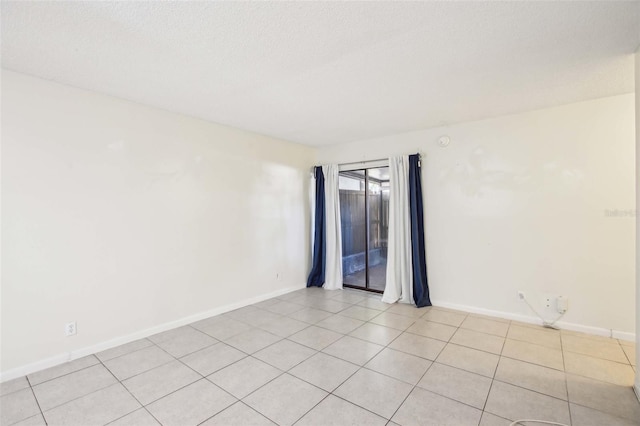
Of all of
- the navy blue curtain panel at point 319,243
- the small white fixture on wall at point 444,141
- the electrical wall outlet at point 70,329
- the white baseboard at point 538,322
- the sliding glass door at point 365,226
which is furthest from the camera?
the navy blue curtain panel at point 319,243

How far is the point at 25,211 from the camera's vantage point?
238 centimetres

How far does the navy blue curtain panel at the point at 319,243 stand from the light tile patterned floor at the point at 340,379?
1.71m

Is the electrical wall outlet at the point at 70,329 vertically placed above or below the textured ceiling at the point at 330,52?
below

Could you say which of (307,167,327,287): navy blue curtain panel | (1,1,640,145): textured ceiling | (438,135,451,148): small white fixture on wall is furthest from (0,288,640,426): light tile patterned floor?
(1,1,640,145): textured ceiling

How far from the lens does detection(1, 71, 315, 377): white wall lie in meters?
2.37

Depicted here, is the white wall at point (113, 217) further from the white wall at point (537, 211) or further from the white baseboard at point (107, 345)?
the white wall at point (537, 211)

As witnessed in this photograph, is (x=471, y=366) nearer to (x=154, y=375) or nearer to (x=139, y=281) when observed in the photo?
(x=154, y=375)

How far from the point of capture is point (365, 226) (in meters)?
4.98

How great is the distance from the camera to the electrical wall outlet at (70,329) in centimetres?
259

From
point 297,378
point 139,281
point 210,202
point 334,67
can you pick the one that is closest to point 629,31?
point 334,67

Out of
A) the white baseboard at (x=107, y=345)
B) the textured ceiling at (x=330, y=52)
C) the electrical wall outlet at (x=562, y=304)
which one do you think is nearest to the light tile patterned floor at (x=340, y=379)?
the white baseboard at (x=107, y=345)

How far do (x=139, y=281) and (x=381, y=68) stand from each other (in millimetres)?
3181

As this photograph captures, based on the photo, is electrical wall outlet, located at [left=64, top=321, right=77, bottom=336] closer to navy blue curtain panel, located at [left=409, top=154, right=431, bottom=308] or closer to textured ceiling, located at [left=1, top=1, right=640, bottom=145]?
textured ceiling, located at [left=1, top=1, right=640, bottom=145]

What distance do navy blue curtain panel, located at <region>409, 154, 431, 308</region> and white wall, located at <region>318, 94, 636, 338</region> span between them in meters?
0.13
